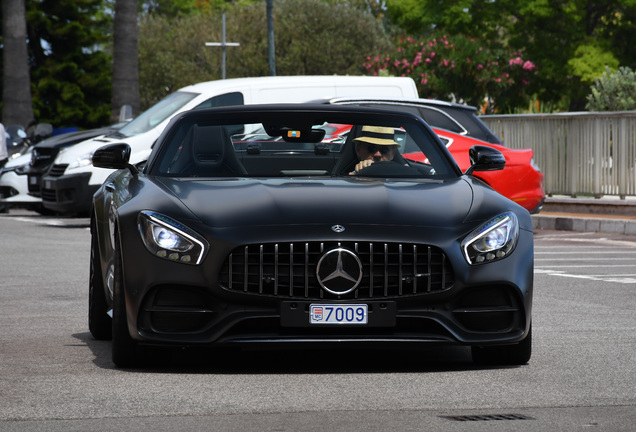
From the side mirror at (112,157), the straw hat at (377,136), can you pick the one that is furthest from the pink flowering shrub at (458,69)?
the side mirror at (112,157)

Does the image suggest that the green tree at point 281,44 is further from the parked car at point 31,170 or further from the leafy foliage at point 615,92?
the parked car at point 31,170

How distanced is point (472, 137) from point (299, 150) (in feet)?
26.8

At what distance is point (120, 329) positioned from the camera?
6746 mm

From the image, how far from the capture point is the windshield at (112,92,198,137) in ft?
63.8

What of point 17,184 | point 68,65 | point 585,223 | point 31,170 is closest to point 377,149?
point 585,223

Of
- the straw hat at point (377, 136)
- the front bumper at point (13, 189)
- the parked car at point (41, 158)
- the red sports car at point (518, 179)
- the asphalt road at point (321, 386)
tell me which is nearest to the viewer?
the asphalt road at point (321, 386)

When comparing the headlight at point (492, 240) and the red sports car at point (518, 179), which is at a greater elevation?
the headlight at point (492, 240)

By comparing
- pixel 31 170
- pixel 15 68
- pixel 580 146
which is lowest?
pixel 31 170

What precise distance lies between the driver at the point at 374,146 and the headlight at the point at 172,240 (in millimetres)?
1544

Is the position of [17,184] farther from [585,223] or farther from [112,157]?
[112,157]

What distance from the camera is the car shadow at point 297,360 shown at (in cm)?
687

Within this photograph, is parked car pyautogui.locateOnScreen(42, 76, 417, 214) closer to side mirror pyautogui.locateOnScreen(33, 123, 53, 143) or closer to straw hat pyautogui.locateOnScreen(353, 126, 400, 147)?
side mirror pyautogui.locateOnScreen(33, 123, 53, 143)

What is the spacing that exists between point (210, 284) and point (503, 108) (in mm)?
39586

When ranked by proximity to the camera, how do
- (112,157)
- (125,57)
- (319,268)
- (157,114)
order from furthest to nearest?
(125,57) → (157,114) → (112,157) → (319,268)
